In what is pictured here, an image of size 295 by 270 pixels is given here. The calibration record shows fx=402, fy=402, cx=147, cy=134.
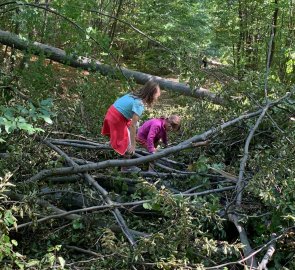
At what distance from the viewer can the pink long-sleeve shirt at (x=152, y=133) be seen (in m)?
4.76

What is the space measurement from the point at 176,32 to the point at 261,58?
2.58 m

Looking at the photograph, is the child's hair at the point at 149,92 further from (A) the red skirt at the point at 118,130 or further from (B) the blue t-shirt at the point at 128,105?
(A) the red skirt at the point at 118,130

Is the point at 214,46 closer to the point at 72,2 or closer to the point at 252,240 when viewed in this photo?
the point at 72,2

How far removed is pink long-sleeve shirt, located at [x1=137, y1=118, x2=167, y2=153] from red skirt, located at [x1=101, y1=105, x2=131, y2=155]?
1.37 feet

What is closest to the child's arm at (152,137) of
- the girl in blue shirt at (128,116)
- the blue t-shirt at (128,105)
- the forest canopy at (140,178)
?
the forest canopy at (140,178)

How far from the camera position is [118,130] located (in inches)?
174

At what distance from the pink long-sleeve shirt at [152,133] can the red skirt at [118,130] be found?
0.42 metres

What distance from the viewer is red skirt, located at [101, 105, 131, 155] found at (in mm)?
4359

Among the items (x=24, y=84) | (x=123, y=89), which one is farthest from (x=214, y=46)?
(x=24, y=84)

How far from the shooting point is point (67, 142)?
4.50 m

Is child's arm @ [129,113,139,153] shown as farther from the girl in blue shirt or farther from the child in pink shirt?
the child in pink shirt

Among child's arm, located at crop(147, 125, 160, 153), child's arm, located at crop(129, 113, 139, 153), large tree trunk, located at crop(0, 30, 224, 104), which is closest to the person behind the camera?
child's arm, located at crop(129, 113, 139, 153)

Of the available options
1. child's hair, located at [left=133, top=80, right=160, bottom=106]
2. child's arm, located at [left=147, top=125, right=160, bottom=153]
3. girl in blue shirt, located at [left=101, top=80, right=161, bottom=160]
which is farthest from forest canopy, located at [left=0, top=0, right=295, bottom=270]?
child's hair, located at [left=133, top=80, right=160, bottom=106]

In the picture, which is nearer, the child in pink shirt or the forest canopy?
the forest canopy
